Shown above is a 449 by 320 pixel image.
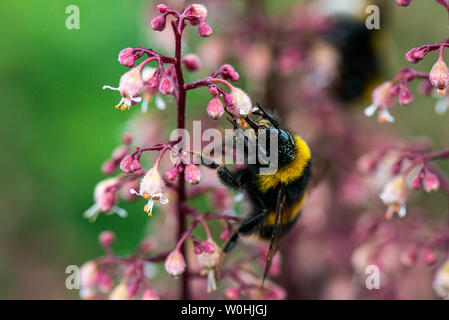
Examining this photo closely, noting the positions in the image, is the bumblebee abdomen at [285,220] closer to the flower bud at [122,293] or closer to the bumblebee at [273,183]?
the bumblebee at [273,183]

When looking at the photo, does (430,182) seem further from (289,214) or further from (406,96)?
(289,214)

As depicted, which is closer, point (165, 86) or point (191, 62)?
point (165, 86)

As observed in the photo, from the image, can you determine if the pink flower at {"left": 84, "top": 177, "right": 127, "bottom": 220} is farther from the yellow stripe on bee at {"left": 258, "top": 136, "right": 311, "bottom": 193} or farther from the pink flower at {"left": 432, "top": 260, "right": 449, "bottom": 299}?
the pink flower at {"left": 432, "top": 260, "right": 449, "bottom": 299}

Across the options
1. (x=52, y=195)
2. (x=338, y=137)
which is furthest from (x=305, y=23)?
(x=52, y=195)

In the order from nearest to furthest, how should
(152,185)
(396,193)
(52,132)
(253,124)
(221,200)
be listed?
1. (152,185)
2. (253,124)
3. (396,193)
4. (221,200)
5. (52,132)

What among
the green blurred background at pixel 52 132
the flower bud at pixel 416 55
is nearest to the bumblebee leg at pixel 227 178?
the flower bud at pixel 416 55

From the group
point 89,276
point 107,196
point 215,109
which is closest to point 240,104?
point 215,109
